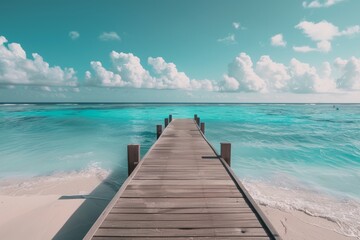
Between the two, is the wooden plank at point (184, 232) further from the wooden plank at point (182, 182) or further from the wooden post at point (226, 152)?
the wooden post at point (226, 152)

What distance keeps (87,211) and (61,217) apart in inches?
28.2

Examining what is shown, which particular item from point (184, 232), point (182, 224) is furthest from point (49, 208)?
point (184, 232)

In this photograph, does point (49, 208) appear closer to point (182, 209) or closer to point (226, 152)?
point (182, 209)

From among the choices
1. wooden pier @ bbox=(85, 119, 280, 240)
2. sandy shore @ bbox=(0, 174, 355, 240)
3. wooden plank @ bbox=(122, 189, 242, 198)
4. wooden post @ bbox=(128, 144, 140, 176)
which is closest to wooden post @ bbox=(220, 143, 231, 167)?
wooden pier @ bbox=(85, 119, 280, 240)

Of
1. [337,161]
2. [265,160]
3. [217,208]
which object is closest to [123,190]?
[217,208]

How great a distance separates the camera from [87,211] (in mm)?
6395

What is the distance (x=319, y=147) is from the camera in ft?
56.9

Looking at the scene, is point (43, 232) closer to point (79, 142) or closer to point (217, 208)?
point (217, 208)

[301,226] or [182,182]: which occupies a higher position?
[182,182]

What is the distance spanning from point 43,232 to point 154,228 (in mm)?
4031

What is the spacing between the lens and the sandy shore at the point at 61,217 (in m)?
5.45

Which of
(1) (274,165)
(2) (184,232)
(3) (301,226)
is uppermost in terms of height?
(2) (184,232)

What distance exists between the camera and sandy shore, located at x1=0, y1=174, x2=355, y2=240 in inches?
214

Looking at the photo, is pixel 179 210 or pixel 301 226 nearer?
pixel 179 210
